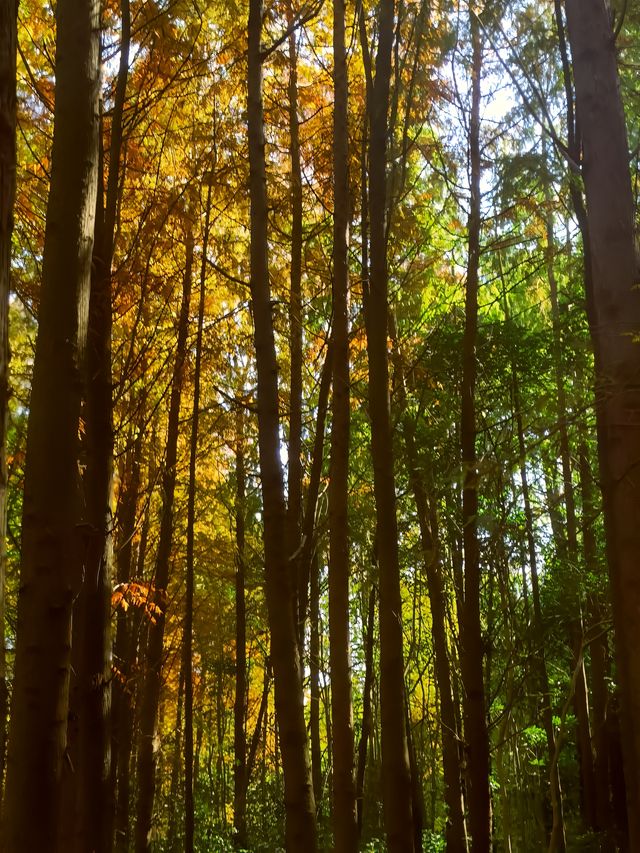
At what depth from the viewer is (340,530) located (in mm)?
4441

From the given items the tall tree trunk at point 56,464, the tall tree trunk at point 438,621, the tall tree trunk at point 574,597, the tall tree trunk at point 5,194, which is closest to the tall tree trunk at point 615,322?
the tall tree trunk at point 56,464

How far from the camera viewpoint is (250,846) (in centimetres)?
1056

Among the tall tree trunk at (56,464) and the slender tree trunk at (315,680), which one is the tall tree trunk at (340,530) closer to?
the tall tree trunk at (56,464)

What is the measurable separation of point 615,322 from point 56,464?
203 cm

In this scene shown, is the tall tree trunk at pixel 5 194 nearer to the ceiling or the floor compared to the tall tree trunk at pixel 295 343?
nearer to the floor

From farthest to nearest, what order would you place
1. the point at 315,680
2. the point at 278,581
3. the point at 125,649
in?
the point at 125,649 < the point at 315,680 < the point at 278,581

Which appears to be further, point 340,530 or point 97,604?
point 340,530

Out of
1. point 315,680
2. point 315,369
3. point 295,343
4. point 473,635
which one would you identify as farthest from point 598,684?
point 295,343

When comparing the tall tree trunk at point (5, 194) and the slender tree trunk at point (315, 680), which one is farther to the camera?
the slender tree trunk at point (315, 680)

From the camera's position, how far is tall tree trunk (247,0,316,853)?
3336 mm

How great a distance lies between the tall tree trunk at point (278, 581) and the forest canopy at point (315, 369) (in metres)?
0.01

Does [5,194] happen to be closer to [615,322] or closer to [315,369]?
[615,322]

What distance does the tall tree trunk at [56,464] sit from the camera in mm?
2020

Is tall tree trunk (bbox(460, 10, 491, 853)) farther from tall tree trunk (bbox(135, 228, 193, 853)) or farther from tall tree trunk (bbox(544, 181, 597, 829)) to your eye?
tall tree trunk (bbox(135, 228, 193, 853))
